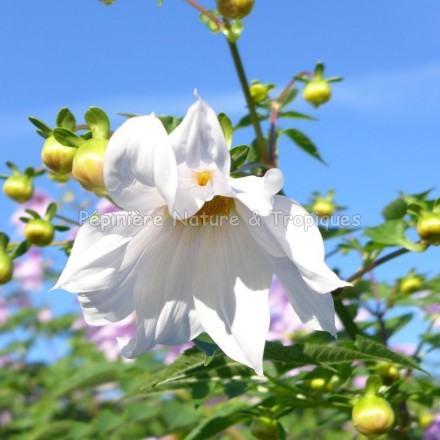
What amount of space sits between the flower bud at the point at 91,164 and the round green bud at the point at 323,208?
38.0 inches

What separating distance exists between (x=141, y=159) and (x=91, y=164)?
120mm

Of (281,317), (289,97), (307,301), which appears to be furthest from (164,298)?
(281,317)

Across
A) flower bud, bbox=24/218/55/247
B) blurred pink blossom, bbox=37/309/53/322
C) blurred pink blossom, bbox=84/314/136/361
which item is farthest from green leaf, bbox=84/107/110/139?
blurred pink blossom, bbox=37/309/53/322

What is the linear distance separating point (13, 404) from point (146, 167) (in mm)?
3212

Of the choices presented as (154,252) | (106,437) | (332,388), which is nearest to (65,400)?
(106,437)

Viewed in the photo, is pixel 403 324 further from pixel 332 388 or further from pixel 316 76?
pixel 316 76

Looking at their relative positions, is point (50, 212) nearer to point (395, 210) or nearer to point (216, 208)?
point (216, 208)

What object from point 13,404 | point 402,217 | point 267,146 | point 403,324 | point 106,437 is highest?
point 267,146

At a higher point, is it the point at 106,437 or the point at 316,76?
the point at 316,76

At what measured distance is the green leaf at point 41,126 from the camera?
4.05ft

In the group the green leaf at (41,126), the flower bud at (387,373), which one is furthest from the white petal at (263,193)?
the flower bud at (387,373)

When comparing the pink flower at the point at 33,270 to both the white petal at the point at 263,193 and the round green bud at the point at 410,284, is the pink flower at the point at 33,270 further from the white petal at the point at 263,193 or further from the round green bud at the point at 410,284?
the white petal at the point at 263,193

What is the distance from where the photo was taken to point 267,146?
1515 mm

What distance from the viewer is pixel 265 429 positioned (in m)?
1.44
